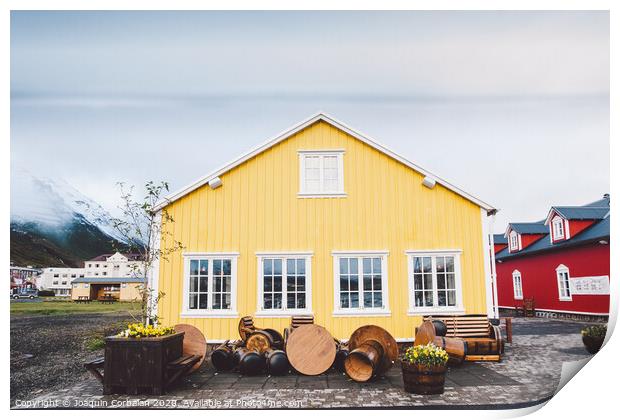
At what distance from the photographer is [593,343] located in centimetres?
782

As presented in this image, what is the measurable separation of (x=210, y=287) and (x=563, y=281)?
11782 mm

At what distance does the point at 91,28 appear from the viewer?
7152mm

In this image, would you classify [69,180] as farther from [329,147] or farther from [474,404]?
[474,404]

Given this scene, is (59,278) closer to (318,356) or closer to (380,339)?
(318,356)

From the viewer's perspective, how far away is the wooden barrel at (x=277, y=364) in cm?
748

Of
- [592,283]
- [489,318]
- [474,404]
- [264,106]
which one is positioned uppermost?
[264,106]

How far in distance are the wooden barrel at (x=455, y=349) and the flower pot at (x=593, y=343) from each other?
206cm

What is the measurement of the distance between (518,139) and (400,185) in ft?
8.86

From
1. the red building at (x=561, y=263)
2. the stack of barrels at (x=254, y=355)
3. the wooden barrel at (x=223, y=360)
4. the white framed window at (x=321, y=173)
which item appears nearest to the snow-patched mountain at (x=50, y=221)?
the wooden barrel at (x=223, y=360)

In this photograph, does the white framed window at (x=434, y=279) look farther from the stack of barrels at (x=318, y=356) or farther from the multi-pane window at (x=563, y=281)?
the multi-pane window at (x=563, y=281)

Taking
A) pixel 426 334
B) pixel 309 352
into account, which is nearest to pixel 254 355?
pixel 309 352

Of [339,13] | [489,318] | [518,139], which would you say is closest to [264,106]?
[339,13]

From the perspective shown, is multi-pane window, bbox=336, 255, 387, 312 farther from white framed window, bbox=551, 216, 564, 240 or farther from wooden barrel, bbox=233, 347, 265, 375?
white framed window, bbox=551, 216, 564, 240

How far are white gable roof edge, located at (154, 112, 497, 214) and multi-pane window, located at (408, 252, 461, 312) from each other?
1380 mm
